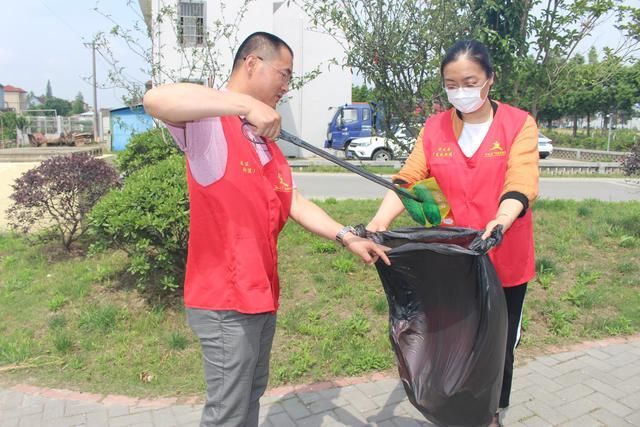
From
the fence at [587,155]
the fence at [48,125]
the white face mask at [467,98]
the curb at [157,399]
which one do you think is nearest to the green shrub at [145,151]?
the curb at [157,399]

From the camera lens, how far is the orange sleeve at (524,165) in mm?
2199

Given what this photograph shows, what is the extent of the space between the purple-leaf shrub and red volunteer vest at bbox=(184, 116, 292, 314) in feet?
13.9

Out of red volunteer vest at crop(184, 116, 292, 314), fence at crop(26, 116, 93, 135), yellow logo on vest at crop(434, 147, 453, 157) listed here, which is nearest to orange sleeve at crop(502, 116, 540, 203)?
yellow logo on vest at crop(434, 147, 453, 157)

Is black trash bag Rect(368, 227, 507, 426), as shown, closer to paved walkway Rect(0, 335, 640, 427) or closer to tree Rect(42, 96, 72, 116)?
paved walkway Rect(0, 335, 640, 427)

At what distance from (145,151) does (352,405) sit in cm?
485

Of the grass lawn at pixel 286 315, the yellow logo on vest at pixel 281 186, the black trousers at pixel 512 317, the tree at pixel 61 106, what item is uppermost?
the tree at pixel 61 106

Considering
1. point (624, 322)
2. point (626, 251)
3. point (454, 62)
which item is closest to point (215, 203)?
point (454, 62)

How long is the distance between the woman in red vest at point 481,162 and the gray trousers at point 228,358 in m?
0.82

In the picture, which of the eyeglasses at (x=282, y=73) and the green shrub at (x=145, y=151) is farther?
the green shrub at (x=145, y=151)

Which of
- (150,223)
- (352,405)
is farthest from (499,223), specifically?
(150,223)

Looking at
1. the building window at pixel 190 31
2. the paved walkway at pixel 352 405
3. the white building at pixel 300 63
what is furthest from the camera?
the white building at pixel 300 63

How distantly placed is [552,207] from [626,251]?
181 centimetres

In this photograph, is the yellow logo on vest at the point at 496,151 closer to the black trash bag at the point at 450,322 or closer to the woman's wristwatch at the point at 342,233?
the black trash bag at the point at 450,322

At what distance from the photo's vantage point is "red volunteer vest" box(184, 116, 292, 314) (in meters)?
1.79
